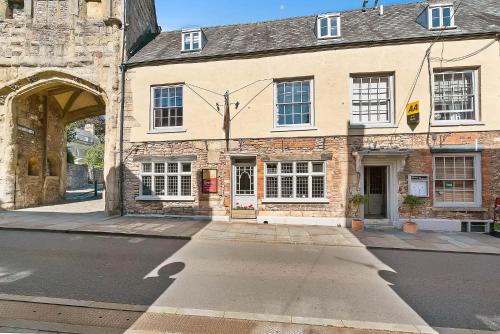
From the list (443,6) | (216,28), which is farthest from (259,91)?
(443,6)

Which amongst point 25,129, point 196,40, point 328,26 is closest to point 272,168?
point 328,26

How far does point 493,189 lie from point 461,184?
1033 mm

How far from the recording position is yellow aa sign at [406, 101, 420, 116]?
9883 millimetres

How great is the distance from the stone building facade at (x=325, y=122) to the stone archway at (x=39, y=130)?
11.8 ft

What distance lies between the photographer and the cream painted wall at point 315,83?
10164mm

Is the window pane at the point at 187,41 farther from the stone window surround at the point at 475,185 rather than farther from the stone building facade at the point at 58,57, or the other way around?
the stone window surround at the point at 475,185

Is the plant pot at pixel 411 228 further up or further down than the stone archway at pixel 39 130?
further down

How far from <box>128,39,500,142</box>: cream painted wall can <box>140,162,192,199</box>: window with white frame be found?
1349 mm

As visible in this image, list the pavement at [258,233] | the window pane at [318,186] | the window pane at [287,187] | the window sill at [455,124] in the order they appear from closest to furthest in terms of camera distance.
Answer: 1. the pavement at [258,233]
2. the window sill at [455,124]
3. the window pane at [318,186]
4. the window pane at [287,187]

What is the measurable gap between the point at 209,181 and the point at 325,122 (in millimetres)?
5850

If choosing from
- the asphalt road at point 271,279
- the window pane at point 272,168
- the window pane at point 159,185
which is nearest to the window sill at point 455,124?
the asphalt road at point 271,279

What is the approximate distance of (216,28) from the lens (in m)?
14.7

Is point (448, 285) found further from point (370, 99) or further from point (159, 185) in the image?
point (159, 185)

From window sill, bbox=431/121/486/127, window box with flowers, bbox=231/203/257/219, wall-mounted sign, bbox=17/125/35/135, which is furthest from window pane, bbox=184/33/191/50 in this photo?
window sill, bbox=431/121/486/127
